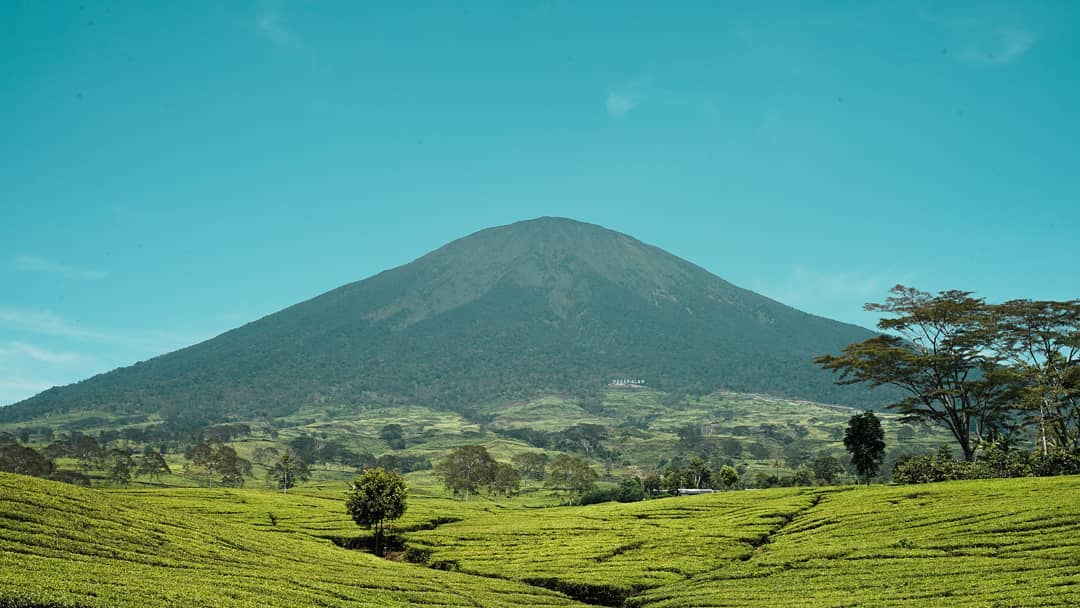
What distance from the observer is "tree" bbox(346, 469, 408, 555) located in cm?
5678

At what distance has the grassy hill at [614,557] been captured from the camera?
24891mm

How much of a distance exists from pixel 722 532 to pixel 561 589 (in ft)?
51.0

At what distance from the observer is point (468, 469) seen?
124 metres

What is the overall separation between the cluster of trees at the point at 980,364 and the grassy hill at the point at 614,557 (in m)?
17.0

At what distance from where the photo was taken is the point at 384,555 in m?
56.6

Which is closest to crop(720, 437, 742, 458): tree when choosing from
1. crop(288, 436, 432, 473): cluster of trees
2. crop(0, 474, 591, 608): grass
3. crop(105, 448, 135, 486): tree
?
crop(288, 436, 432, 473): cluster of trees

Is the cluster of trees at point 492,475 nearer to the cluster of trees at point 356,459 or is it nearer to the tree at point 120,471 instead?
the cluster of trees at point 356,459

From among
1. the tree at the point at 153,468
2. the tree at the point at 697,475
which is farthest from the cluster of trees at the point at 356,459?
the tree at the point at 697,475

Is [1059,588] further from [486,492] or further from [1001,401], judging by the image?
[486,492]

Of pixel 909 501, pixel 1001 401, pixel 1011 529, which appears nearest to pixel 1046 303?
pixel 1001 401

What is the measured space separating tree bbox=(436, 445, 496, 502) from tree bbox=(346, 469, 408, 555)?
58.7 m

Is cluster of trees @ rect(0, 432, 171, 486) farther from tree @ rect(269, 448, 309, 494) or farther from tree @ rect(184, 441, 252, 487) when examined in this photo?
tree @ rect(269, 448, 309, 494)

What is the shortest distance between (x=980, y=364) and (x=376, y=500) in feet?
189

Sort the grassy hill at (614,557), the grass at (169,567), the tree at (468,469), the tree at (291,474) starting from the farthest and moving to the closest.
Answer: the tree at (291,474) < the tree at (468,469) < the grassy hill at (614,557) < the grass at (169,567)
